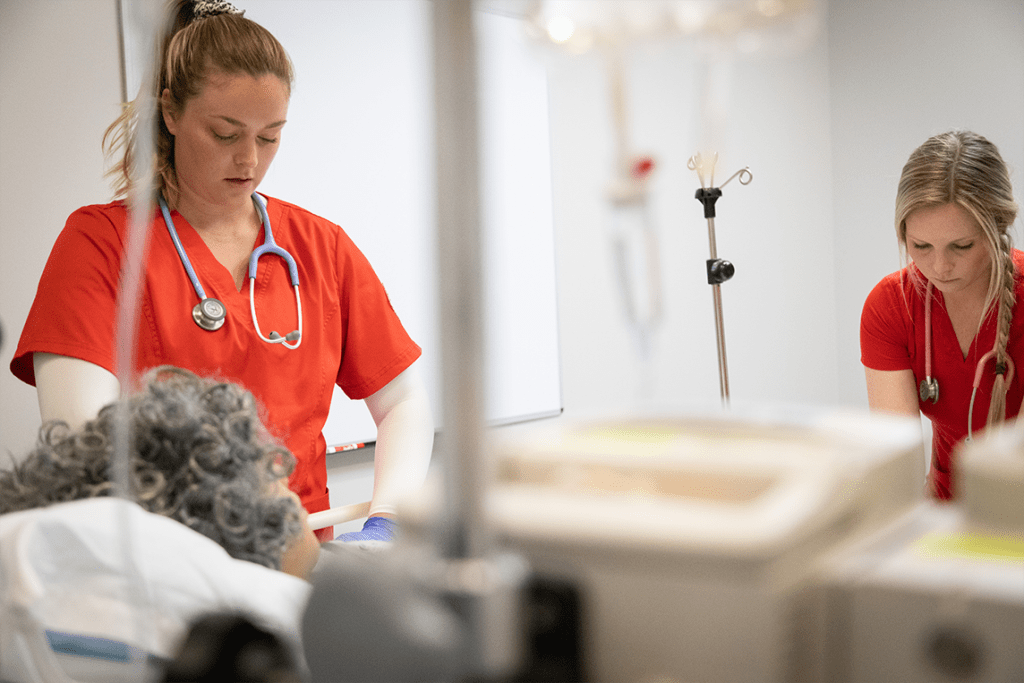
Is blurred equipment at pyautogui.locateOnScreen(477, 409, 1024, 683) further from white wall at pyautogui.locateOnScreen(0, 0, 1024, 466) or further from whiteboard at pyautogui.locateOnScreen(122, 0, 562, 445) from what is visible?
white wall at pyautogui.locateOnScreen(0, 0, 1024, 466)

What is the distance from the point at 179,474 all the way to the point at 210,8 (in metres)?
0.75

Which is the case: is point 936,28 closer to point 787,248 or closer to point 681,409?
point 787,248

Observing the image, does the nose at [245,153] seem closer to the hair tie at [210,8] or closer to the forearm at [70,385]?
the hair tie at [210,8]

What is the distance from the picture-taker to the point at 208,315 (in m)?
1.27

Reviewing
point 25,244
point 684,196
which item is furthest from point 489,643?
point 684,196

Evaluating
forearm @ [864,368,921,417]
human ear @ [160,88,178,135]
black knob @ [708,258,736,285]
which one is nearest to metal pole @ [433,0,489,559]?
human ear @ [160,88,178,135]

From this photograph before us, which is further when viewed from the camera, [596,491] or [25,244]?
[25,244]

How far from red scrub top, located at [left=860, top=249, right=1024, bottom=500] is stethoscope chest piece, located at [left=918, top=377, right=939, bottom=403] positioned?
0.02 meters

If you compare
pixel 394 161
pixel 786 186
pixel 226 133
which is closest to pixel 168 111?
pixel 226 133

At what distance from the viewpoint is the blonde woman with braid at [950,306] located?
61.2 inches

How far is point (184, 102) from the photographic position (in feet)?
4.15

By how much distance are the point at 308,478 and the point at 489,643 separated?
102cm

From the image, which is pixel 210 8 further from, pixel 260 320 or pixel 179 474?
pixel 179 474

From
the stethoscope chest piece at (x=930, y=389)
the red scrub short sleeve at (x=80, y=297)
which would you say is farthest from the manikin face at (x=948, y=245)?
the red scrub short sleeve at (x=80, y=297)
